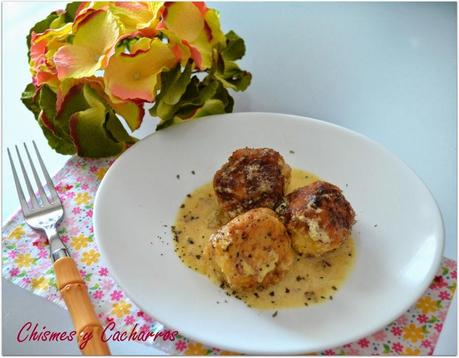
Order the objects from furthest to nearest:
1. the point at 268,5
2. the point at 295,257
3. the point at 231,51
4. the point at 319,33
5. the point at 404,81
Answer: the point at 268,5, the point at 319,33, the point at 404,81, the point at 231,51, the point at 295,257

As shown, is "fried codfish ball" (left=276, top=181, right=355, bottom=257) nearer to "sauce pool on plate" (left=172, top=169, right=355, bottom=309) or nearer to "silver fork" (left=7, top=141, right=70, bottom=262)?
"sauce pool on plate" (left=172, top=169, right=355, bottom=309)

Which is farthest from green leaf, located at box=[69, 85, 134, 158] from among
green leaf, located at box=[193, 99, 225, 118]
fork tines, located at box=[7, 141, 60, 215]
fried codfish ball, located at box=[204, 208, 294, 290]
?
fried codfish ball, located at box=[204, 208, 294, 290]

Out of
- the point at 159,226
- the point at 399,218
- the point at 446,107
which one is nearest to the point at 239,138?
the point at 159,226

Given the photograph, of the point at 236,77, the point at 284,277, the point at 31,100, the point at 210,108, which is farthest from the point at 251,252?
the point at 31,100

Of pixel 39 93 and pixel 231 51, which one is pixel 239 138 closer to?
pixel 231 51

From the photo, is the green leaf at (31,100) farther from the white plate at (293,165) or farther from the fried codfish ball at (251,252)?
the fried codfish ball at (251,252)

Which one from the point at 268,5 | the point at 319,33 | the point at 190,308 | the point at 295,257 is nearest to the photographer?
the point at 190,308

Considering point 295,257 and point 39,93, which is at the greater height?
point 39,93
